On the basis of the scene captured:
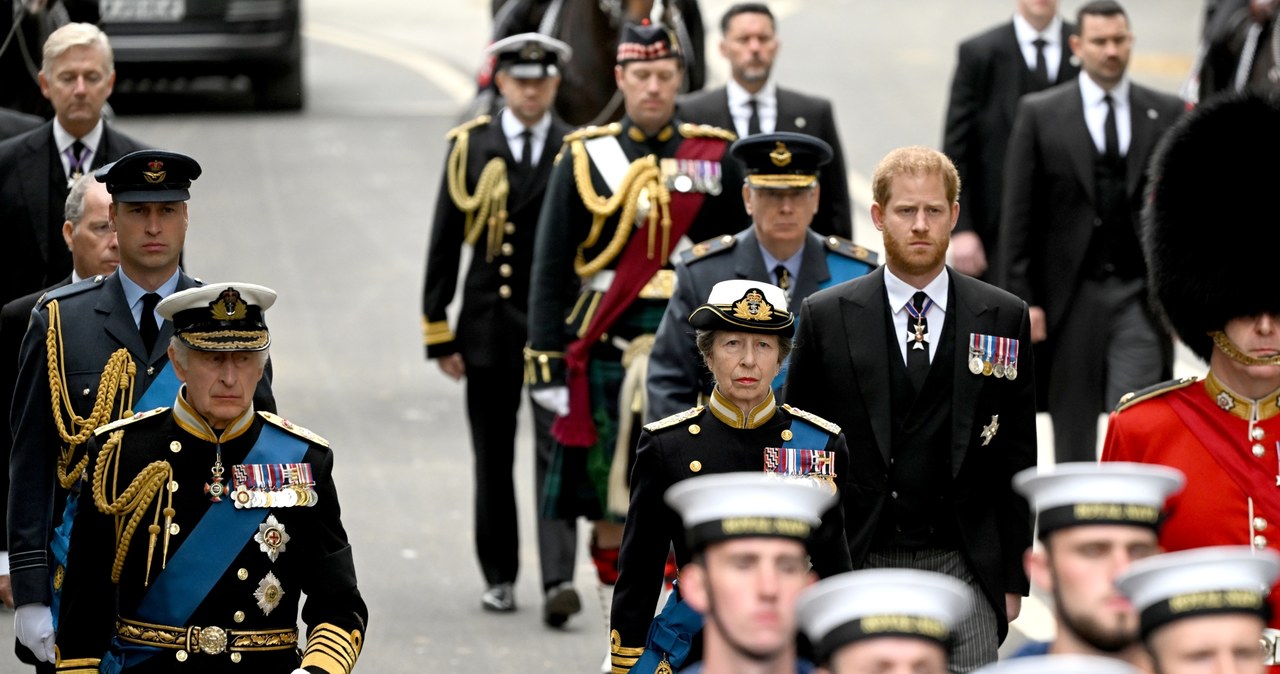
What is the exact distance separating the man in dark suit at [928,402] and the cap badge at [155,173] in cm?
197

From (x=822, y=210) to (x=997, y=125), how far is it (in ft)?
6.73

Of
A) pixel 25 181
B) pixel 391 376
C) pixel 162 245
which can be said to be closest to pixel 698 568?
pixel 162 245

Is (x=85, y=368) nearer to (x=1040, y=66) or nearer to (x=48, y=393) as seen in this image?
(x=48, y=393)

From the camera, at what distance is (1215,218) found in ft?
23.7


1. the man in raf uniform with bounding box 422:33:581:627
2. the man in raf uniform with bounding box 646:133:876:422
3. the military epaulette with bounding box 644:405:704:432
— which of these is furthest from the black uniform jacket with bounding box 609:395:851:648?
the man in raf uniform with bounding box 422:33:581:627

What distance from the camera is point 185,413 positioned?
658 cm

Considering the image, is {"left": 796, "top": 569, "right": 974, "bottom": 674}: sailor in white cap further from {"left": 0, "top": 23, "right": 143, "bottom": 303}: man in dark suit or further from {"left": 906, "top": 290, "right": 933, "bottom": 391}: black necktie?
{"left": 0, "top": 23, "right": 143, "bottom": 303}: man in dark suit

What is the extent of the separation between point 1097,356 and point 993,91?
6.14 feet

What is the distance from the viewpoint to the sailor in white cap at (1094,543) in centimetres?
495

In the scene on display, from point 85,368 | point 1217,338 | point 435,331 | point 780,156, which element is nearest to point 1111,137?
point 780,156

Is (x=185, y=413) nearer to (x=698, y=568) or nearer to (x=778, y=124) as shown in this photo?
Result: (x=698, y=568)

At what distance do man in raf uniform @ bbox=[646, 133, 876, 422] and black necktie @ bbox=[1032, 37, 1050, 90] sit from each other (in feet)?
11.8

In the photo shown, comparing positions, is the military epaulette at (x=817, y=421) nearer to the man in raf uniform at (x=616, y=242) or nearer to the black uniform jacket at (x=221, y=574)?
the black uniform jacket at (x=221, y=574)

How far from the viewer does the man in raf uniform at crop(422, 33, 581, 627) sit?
1080cm
